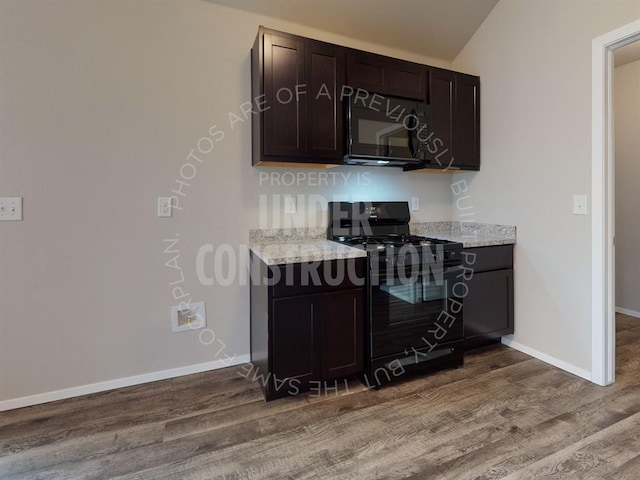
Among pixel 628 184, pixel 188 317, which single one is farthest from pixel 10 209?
pixel 628 184

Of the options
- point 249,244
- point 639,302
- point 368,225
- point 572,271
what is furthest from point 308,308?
point 639,302

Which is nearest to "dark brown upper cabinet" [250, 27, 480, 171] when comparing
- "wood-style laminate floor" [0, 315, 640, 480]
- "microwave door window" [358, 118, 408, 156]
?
"microwave door window" [358, 118, 408, 156]

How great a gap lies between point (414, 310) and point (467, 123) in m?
1.64

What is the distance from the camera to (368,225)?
2.75m

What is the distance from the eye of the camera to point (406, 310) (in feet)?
Answer: 7.22

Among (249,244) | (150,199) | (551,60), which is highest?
(551,60)

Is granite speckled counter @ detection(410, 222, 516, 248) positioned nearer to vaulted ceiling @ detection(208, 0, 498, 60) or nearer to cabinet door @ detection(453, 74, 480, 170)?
cabinet door @ detection(453, 74, 480, 170)

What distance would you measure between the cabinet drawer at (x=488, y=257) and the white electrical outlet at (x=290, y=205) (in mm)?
1286

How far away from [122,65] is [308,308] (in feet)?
6.12

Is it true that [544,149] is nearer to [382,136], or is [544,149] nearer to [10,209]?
[382,136]

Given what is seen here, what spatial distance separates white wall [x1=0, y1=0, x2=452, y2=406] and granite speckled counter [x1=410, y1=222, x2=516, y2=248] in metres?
1.38

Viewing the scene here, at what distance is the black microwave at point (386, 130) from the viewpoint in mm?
2279

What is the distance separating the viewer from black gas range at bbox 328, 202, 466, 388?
2113 millimetres

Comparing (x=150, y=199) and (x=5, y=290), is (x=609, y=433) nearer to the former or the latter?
(x=150, y=199)
